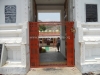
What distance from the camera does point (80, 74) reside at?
565cm

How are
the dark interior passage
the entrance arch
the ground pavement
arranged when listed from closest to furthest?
the ground pavement, the entrance arch, the dark interior passage

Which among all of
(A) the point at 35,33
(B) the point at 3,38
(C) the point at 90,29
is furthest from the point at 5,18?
(C) the point at 90,29

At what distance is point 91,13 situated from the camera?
252 inches

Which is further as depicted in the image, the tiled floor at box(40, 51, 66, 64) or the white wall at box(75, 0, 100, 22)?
the tiled floor at box(40, 51, 66, 64)

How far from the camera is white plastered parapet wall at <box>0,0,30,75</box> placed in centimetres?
570

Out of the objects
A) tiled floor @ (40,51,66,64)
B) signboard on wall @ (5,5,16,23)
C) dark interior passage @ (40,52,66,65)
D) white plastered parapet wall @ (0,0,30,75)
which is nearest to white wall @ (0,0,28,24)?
white plastered parapet wall @ (0,0,30,75)

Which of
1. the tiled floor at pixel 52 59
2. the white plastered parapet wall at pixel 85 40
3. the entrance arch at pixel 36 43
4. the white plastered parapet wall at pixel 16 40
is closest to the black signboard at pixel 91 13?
the white plastered parapet wall at pixel 85 40

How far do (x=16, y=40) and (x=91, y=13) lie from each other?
3509 millimetres

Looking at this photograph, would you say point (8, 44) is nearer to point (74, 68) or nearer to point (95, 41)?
point (74, 68)

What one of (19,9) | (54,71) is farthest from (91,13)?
(19,9)

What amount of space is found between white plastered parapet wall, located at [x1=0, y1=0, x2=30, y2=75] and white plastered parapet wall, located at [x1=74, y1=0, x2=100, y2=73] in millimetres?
2176

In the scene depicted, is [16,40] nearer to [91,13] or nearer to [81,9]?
[81,9]

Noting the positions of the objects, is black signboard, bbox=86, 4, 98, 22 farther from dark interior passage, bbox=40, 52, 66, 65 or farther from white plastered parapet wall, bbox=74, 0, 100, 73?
dark interior passage, bbox=40, 52, 66, 65

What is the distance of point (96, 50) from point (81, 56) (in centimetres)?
91
